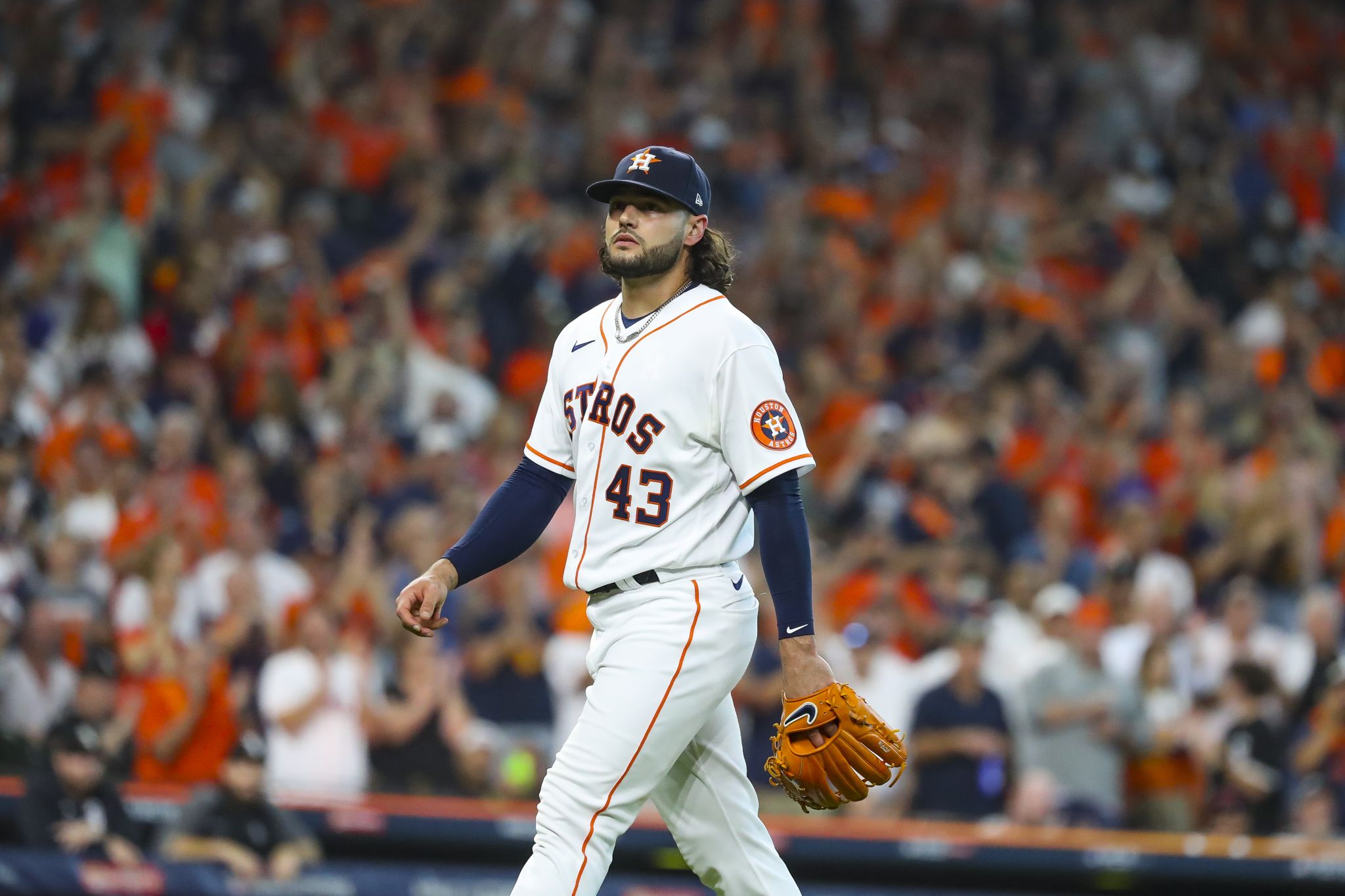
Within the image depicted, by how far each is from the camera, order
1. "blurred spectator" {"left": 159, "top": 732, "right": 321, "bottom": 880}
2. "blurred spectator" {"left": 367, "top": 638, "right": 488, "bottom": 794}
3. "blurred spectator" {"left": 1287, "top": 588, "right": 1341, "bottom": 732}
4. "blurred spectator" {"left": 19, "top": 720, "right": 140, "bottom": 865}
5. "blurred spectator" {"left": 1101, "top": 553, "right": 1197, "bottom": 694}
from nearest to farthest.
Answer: "blurred spectator" {"left": 19, "top": 720, "right": 140, "bottom": 865} < "blurred spectator" {"left": 159, "top": 732, "right": 321, "bottom": 880} < "blurred spectator" {"left": 367, "top": 638, "right": 488, "bottom": 794} < "blurred spectator" {"left": 1287, "top": 588, "right": 1341, "bottom": 732} < "blurred spectator" {"left": 1101, "top": 553, "right": 1197, "bottom": 694}

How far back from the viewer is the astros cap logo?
11.8 ft

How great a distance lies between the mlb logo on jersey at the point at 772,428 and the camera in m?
3.47

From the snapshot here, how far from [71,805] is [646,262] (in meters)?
3.77

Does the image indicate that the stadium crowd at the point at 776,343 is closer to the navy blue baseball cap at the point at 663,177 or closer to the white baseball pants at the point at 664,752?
the white baseball pants at the point at 664,752

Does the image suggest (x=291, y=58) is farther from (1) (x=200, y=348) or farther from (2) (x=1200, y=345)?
(2) (x=1200, y=345)

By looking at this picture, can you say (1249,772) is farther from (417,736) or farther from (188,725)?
(188,725)

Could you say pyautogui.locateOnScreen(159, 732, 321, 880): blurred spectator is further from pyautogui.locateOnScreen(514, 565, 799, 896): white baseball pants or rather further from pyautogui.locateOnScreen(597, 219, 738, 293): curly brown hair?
pyautogui.locateOnScreen(597, 219, 738, 293): curly brown hair

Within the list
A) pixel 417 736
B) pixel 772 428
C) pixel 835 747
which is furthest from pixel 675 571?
pixel 417 736

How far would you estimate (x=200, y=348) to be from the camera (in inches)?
350

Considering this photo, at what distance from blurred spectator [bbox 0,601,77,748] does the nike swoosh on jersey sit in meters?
4.52

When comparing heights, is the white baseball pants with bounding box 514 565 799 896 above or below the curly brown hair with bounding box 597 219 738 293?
below

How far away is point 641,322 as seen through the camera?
12.0ft

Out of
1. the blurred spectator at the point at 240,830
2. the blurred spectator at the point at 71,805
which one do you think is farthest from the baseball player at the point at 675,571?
the blurred spectator at the point at 71,805

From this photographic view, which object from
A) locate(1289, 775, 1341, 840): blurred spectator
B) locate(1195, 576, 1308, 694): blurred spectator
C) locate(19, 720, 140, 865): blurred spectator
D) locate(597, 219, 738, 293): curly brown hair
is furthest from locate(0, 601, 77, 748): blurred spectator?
locate(1289, 775, 1341, 840): blurred spectator
